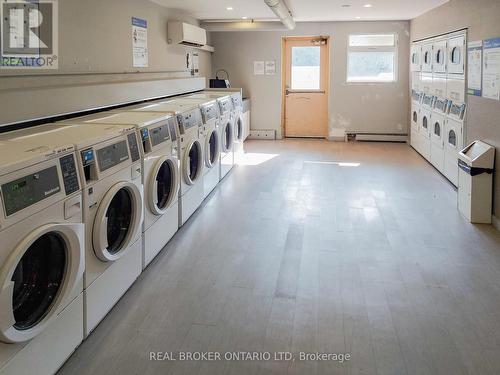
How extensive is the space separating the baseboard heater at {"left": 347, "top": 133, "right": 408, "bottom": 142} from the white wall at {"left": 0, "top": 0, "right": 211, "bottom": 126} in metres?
4.49

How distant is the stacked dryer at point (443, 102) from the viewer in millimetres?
5316

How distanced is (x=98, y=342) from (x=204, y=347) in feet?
1.85

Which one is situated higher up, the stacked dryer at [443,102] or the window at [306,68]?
the window at [306,68]

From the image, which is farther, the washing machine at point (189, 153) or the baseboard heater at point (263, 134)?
the baseboard heater at point (263, 134)

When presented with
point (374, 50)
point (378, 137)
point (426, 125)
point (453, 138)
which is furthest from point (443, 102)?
point (374, 50)

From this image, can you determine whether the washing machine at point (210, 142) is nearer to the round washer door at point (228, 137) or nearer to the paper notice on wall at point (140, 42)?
the round washer door at point (228, 137)

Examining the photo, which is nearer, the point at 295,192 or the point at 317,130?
the point at 295,192

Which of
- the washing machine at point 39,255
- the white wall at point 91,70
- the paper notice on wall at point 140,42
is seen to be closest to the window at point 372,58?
the white wall at point 91,70

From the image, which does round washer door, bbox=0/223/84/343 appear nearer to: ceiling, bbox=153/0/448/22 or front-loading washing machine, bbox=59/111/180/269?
front-loading washing machine, bbox=59/111/180/269

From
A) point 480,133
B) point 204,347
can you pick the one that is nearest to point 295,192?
point 480,133

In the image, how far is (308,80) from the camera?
941 centimetres

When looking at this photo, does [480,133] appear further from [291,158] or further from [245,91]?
[245,91]

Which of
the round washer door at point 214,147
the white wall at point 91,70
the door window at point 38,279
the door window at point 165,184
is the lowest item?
the door window at point 38,279

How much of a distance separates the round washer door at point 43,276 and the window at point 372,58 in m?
7.86
